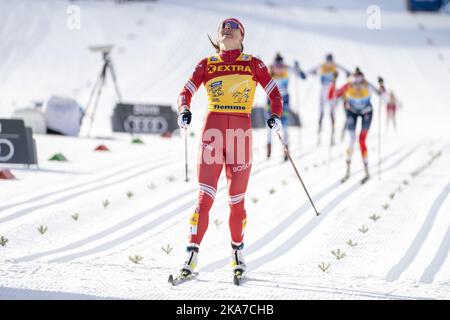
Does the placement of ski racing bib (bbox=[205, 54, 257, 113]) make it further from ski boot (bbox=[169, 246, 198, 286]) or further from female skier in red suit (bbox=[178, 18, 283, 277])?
ski boot (bbox=[169, 246, 198, 286])

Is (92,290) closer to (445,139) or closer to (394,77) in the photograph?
(445,139)

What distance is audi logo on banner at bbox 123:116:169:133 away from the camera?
19.9 m

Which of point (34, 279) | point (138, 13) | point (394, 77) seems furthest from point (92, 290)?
point (138, 13)

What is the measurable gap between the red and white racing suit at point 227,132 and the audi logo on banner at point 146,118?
13.7 m

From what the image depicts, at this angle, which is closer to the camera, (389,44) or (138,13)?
(389,44)

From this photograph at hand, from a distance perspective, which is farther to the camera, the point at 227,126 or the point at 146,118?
the point at 146,118

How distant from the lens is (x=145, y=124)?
65.5 feet

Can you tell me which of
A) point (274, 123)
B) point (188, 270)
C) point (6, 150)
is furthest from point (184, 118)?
point (6, 150)

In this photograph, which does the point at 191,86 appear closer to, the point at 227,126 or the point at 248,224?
the point at 227,126

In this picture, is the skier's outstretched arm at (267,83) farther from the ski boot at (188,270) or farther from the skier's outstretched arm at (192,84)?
the ski boot at (188,270)

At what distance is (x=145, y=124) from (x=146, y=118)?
0.54 ft

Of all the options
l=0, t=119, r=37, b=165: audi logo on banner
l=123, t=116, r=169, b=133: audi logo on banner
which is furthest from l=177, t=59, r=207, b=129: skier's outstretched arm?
l=123, t=116, r=169, b=133: audi logo on banner
